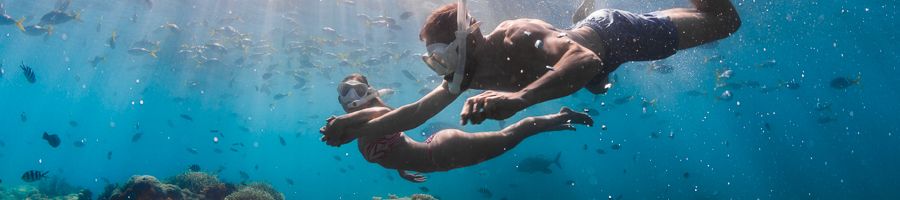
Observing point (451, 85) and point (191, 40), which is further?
point (191, 40)

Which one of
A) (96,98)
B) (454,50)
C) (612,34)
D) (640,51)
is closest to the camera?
(454,50)

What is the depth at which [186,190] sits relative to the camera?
11.4 m

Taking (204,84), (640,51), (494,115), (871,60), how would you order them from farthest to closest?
(204,84) → (871,60) → (640,51) → (494,115)

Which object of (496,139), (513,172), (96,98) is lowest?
(96,98)

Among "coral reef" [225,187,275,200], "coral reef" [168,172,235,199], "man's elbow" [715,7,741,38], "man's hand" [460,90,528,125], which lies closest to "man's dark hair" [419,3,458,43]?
"man's hand" [460,90,528,125]

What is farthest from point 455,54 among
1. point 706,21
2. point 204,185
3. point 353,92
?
point 204,185

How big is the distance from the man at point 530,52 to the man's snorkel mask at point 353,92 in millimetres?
689

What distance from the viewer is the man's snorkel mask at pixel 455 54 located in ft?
10.0

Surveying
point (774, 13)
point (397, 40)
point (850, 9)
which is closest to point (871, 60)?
point (850, 9)

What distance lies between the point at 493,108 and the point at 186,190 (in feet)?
36.9

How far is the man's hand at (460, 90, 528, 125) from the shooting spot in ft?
7.93

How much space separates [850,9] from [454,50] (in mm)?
33006

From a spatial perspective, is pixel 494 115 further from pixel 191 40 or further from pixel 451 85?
pixel 191 40

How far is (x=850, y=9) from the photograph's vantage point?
27.0 m
